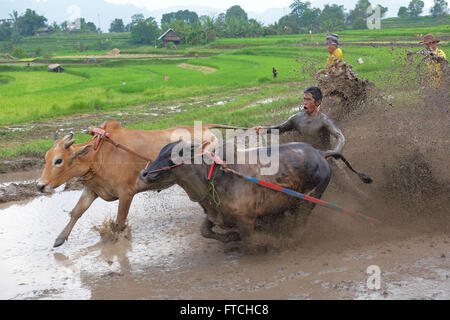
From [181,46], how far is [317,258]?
54574 millimetres

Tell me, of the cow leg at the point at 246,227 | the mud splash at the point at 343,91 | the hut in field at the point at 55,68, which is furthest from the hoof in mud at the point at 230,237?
the hut in field at the point at 55,68

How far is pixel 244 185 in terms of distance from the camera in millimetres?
5441

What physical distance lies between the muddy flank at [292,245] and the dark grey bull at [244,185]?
0.33 m

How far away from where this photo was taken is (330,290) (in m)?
4.79

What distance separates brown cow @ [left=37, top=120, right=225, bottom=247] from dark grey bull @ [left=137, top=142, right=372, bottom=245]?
0.77 m

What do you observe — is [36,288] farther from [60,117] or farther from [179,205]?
[60,117]

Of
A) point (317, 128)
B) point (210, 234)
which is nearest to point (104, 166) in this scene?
point (210, 234)

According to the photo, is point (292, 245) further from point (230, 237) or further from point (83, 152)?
point (83, 152)

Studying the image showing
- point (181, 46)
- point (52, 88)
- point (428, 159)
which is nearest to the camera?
point (428, 159)

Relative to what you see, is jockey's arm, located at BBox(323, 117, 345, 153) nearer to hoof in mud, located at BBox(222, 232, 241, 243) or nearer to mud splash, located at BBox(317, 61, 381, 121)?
hoof in mud, located at BBox(222, 232, 241, 243)

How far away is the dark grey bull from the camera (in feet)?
17.6

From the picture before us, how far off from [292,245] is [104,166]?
242cm

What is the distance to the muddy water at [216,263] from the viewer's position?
4906mm
